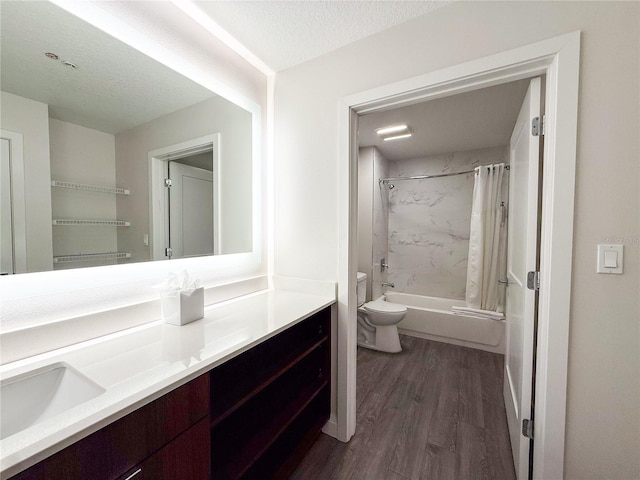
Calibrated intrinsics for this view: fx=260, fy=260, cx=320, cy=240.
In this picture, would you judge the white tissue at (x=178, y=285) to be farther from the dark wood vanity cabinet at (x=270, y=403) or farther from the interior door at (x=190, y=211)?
the dark wood vanity cabinet at (x=270, y=403)

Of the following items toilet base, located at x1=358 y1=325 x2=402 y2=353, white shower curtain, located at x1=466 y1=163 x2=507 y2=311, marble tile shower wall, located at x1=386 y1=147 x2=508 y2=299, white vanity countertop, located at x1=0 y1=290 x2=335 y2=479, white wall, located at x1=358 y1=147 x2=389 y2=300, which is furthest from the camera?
marble tile shower wall, located at x1=386 y1=147 x2=508 y2=299

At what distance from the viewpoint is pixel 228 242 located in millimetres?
1673

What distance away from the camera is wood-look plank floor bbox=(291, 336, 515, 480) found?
1.40m

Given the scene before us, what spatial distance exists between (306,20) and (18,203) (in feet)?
4.98

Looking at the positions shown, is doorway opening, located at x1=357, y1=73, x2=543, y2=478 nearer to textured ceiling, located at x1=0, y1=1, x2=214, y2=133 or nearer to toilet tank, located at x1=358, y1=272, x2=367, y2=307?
toilet tank, located at x1=358, y1=272, x2=367, y2=307

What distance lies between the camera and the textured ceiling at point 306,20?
1301 mm

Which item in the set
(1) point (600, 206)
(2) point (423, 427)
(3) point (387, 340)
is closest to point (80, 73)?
(1) point (600, 206)

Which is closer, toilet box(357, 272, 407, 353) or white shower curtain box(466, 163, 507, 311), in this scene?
toilet box(357, 272, 407, 353)

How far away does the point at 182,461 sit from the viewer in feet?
2.56

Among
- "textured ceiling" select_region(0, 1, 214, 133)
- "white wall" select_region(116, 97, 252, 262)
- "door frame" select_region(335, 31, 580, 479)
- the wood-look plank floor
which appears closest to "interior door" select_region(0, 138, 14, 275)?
"textured ceiling" select_region(0, 1, 214, 133)

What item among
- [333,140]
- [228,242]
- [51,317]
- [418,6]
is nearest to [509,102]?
[418,6]

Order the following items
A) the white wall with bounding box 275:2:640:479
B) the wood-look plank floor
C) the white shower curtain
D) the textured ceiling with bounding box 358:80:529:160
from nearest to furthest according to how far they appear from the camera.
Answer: the white wall with bounding box 275:2:640:479
the wood-look plank floor
the textured ceiling with bounding box 358:80:529:160
the white shower curtain

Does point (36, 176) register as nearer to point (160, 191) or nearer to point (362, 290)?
point (160, 191)

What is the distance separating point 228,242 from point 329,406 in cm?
121
